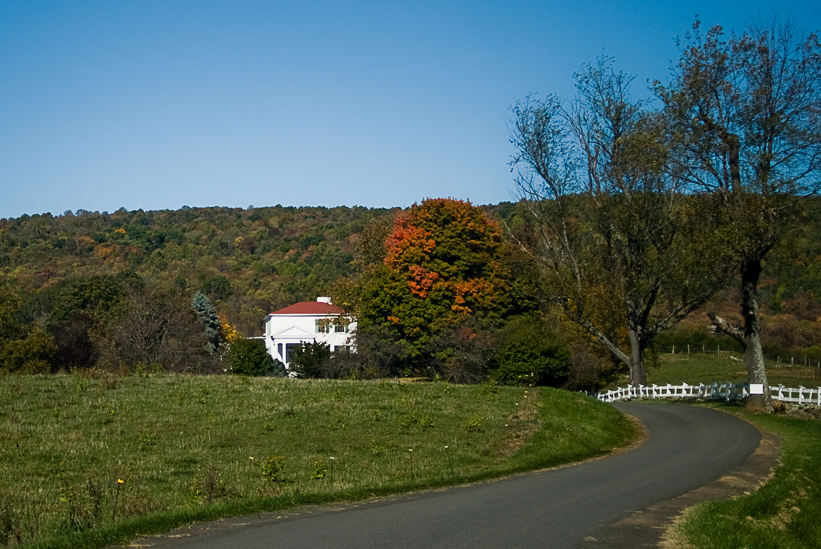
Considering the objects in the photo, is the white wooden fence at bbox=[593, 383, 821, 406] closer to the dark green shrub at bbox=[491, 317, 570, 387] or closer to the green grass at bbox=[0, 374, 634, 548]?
the dark green shrub at bbox=[491, 317, 570, 387]

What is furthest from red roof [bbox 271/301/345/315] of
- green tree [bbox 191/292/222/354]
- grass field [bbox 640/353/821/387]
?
grass field [bbox 640/353/821/387]

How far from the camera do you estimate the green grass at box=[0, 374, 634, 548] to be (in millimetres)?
11656

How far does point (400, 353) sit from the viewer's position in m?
49.6

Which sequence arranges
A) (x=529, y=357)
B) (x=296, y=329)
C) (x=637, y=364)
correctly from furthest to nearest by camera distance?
(x=296, y=329) < (x=529, y=357) < (x=637, y=364)

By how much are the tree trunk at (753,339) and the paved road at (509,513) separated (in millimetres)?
12278

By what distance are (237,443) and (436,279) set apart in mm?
32744

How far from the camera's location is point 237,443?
1831 centimetres

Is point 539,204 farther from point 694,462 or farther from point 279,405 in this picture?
point 694,462

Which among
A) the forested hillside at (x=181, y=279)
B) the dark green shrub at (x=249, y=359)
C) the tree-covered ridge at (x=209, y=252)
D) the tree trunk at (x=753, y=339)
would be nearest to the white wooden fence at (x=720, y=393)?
the tree trunk at (x=753, y=339)

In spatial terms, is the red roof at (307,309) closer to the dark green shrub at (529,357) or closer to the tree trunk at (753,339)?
the dark green shrub at (529,357)

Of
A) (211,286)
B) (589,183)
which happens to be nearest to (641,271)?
(589,183)

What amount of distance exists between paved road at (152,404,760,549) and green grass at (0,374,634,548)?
41.9 inches

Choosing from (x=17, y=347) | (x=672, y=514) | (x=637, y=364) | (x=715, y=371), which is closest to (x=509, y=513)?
(x=672, y=514)

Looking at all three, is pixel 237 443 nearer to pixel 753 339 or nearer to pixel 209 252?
pixel 753 339
